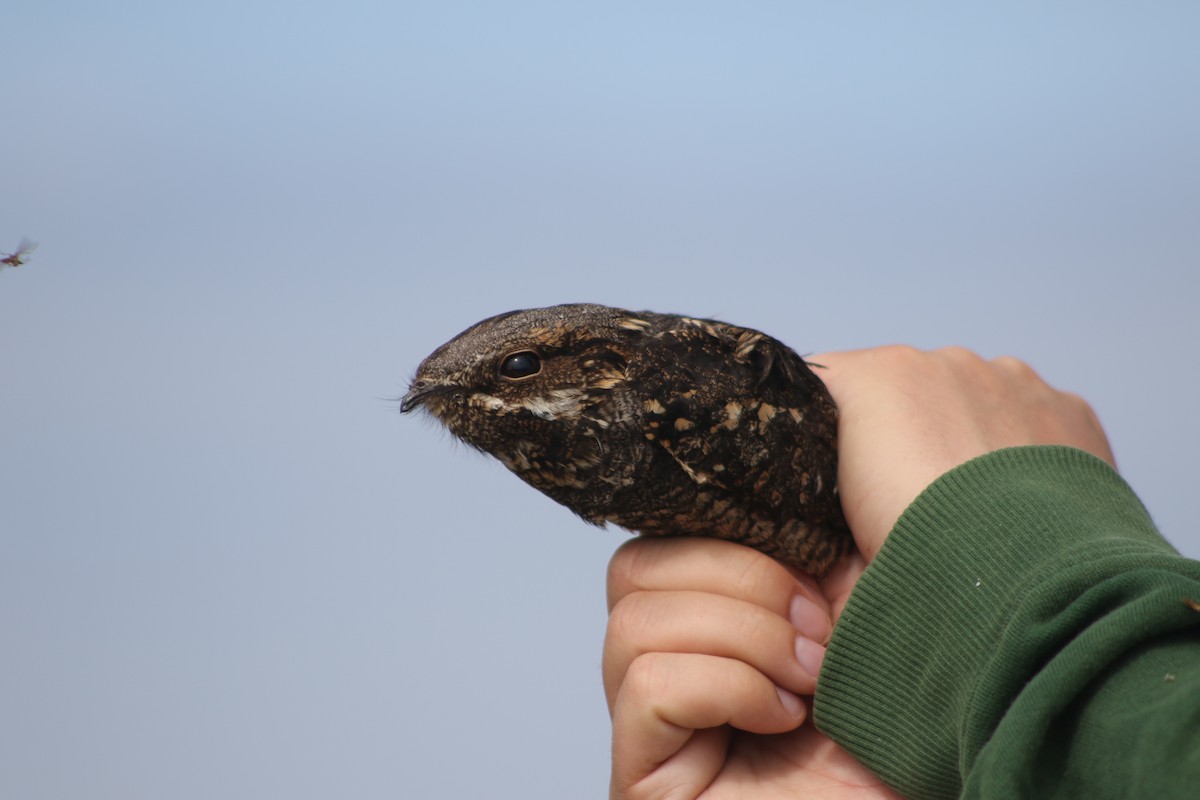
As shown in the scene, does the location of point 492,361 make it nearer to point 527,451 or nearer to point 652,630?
point 527,451

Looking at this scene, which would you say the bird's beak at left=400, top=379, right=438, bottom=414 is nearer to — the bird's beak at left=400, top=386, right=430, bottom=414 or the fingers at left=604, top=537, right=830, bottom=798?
the bird's beak at left=400, top=386, right=430, bottom=414

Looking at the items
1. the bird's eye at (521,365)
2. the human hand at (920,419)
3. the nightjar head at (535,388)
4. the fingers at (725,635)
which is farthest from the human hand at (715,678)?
the bird's eye at (521,365)

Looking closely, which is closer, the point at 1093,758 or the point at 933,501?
the point at 1093,758

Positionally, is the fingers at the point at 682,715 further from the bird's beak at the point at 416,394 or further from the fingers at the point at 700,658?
the bird's beak at the point at 416,394

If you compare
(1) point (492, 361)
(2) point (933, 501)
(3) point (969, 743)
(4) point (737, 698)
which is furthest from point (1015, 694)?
(1) point (492, 361)

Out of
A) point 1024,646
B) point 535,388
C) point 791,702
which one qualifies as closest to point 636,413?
point 535,388

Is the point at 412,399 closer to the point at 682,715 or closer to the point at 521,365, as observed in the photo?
the point at 521,365
